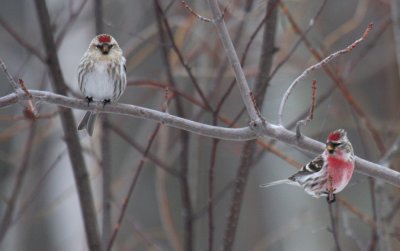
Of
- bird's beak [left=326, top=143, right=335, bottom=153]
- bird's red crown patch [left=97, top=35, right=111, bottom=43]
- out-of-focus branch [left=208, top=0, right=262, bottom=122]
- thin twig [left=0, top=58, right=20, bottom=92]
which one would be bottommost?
thin twig [left=0, top=58, right=20, bottom=92]

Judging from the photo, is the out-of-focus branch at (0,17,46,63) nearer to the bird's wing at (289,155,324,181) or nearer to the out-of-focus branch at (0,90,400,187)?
the out-of-focus branch at (0,90,400,187)

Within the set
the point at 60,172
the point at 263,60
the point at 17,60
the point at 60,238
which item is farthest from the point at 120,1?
the point at 263,60

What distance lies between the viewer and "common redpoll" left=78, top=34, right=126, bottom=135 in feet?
A: 12.3

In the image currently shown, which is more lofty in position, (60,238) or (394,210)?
(60,238)

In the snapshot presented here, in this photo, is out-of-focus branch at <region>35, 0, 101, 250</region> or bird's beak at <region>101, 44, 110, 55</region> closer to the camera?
out-of-focus branch at <region>35, 0, 101, 250</region>

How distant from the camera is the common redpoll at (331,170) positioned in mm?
3029

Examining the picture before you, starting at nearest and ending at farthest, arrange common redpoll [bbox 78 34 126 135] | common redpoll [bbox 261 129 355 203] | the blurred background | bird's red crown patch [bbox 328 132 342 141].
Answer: common redpoll [bbox 261 129 355 203] < bird's red crown patch [bbox 328 132 342 141] < common redpoll [bbox 78 34 126 135] < the blurred background

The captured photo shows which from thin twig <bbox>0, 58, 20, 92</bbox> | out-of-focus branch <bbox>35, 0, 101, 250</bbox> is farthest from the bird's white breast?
thin twig <bbox>0, 58, 20, 92</bbox>

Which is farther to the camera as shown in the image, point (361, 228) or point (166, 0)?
point (361, 228)

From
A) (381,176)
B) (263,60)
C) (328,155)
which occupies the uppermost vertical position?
(263,60)

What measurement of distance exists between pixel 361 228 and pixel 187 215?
4782 millimetres

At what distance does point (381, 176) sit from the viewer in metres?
2.88

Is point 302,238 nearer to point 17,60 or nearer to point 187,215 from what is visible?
point 17,60

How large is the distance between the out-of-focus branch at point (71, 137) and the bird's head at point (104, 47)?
35 centimetres
